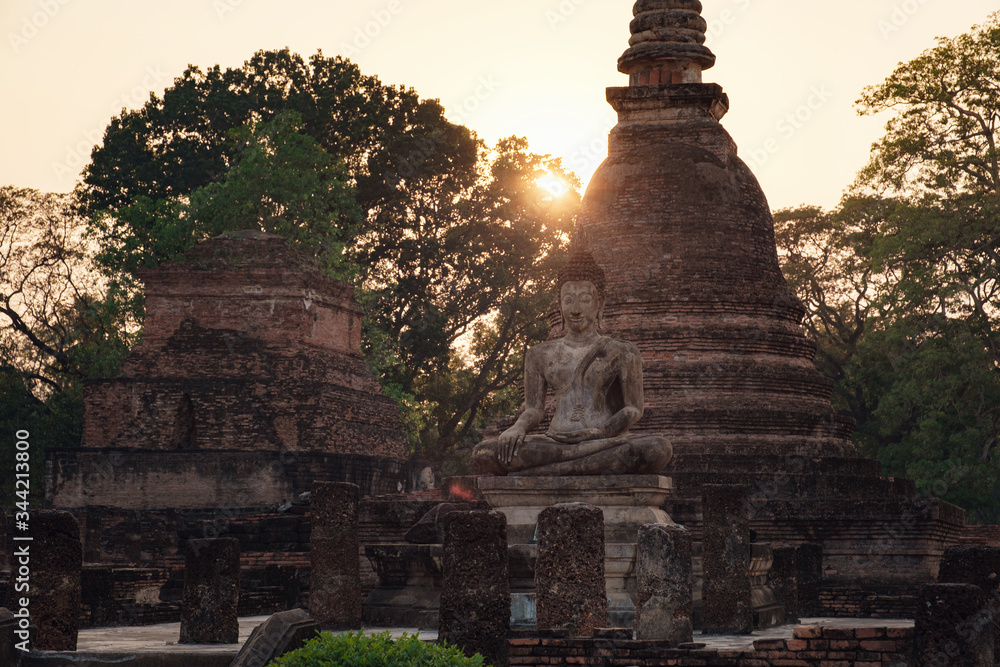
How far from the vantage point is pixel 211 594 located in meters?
10.1

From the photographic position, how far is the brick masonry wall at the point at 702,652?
27.6 feet

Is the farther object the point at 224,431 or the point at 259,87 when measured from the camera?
the point at 259,87

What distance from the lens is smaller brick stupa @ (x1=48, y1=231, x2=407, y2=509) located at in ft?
83.7

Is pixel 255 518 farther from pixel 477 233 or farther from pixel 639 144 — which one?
pixel 477 233

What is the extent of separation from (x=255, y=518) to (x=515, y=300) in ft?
68.8

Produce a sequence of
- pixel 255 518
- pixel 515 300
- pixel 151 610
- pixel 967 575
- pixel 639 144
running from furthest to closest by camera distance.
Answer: pixel 515 300 → pixel 639 144 → pixel 255 518 → pixel 151 610 → pixel 967 575

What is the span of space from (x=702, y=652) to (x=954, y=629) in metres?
1.86

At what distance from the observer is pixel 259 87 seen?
135 feet

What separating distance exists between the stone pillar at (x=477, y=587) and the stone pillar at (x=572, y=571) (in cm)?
33

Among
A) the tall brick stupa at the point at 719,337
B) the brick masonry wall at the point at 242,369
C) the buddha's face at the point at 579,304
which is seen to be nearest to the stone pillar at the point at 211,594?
the buddha's face at the point at 579,304

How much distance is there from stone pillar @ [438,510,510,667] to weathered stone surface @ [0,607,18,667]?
2756mm

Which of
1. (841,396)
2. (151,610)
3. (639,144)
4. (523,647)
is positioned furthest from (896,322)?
(523,647)

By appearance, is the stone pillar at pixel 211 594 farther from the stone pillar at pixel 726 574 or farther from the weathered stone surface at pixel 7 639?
the stone pillar at pixel 726 574

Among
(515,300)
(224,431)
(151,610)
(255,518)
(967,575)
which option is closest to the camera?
(967,575)
